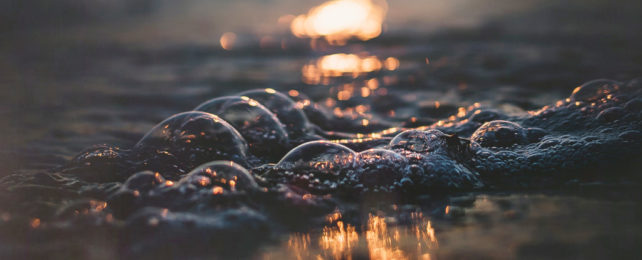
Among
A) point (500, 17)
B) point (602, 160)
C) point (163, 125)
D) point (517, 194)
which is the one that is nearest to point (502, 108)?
point (602, 160)

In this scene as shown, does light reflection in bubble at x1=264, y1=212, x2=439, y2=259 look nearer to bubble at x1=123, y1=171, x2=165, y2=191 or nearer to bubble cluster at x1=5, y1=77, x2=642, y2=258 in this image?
bubble cluster at x1=5, y1=77, x2=642, y2=258

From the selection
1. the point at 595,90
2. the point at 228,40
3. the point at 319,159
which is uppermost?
the point at 228,40

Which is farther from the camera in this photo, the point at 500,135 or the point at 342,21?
the point at 342,21

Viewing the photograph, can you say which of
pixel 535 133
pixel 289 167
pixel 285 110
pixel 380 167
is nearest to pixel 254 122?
pixel 285 110

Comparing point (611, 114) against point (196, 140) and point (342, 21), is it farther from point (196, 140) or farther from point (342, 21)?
point (342, 21)

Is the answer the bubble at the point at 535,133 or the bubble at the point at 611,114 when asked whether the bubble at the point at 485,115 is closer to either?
the bubble at the point at 535,133

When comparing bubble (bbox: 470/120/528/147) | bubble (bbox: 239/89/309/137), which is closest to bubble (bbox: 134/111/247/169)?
bubble (bbox: 239/89/309/137)
